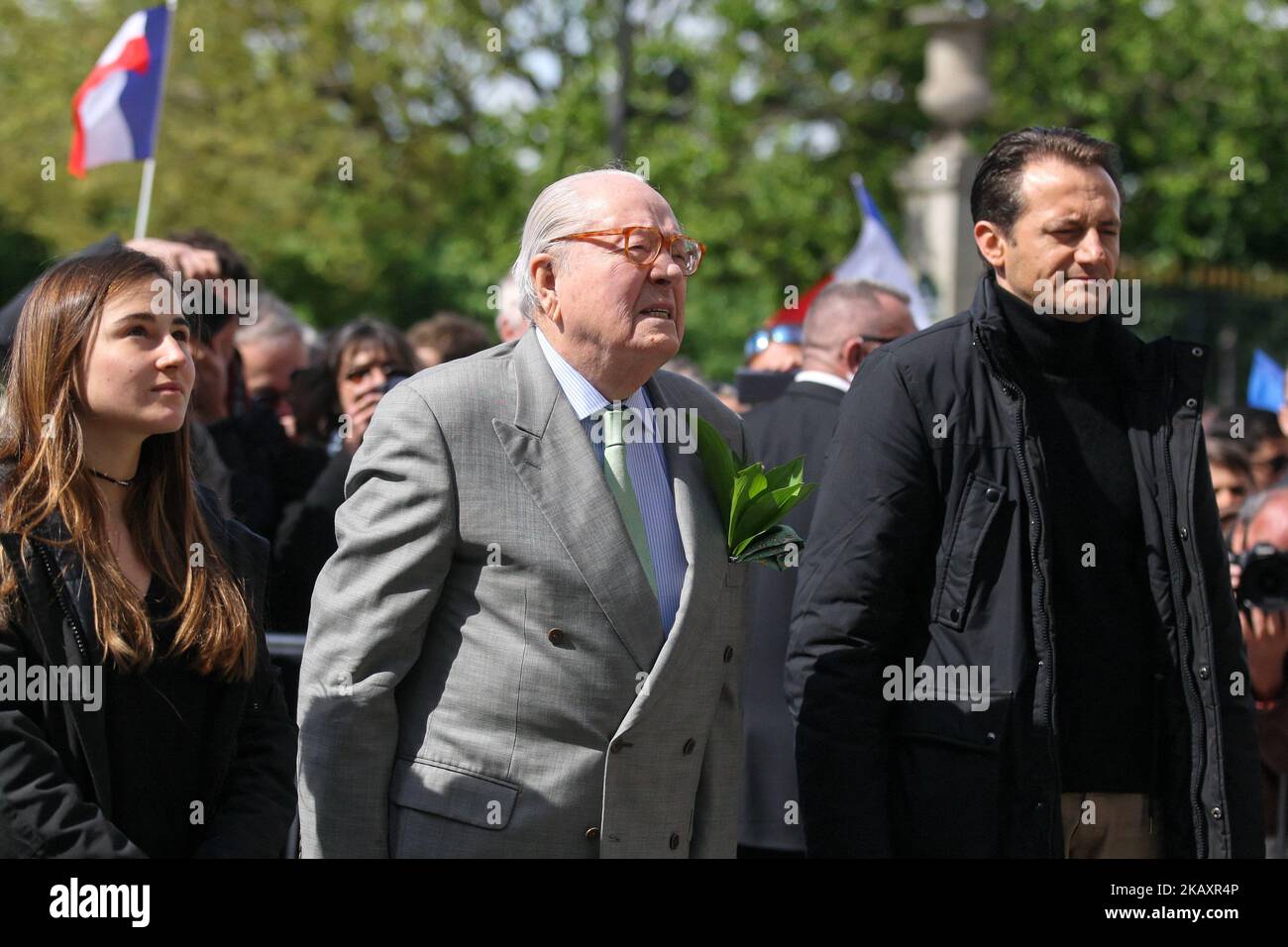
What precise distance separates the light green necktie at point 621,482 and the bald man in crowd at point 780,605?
168 centimetres

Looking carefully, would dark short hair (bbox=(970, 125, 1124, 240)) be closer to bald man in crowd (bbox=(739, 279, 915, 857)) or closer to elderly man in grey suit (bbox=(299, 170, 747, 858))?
elderly man in grey suit (bbox=(299, 170, 747, 858))

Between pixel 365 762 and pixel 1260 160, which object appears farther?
pixel 1260 160

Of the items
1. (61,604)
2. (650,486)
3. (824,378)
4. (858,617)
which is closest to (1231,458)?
(824,378)

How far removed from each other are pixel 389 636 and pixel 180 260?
3.11 m

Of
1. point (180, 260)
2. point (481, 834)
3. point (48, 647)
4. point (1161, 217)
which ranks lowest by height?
point (481, 834)

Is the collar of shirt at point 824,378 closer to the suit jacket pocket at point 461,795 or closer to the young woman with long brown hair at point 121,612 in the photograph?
the young woman with long brown hair at point 121,612

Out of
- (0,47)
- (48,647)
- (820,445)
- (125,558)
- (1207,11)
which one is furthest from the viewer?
(0,47)

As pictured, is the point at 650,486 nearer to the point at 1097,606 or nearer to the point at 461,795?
the point at 461,795

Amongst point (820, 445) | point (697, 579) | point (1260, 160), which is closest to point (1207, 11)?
point (1260, 160)

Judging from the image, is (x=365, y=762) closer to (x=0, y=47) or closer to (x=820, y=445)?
(x=820, y=445)

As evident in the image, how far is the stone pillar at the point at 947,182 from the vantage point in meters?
13.0

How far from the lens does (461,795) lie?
9.70ft

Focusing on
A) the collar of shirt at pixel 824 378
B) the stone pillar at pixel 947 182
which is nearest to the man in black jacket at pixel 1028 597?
the collar of shirt at pixel 824 378

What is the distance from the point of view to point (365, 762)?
2959 millimetres
